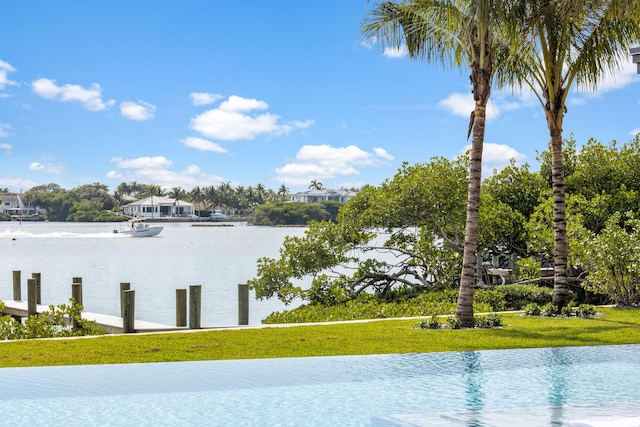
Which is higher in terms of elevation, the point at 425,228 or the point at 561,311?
the point at 425,228

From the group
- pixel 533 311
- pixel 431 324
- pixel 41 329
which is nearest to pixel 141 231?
pixel 41 329

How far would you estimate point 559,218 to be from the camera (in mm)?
16656

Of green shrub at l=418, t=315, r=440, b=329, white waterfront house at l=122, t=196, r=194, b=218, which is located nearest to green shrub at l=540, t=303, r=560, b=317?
green shrub at l=418, t=315, r=440, b=329

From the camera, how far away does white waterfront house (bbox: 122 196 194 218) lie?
16262 centimetres

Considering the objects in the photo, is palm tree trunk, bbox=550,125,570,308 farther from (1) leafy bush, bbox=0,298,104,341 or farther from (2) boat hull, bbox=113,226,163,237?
(2) boat hull, bbox=113,226,163,237

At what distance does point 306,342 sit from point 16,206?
18353 centimetres

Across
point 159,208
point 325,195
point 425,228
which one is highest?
point 325,195

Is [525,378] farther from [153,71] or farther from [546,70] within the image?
[153,71]

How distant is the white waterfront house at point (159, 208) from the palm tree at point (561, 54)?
145418 mm

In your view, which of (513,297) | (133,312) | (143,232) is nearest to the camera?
(133,312)

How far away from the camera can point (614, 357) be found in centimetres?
1152

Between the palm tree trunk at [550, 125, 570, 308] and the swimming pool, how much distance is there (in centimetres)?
502

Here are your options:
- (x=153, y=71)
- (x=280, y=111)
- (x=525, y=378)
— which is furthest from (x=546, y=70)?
(x=280, y=111)

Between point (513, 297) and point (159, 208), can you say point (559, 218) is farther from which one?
point (159, 208)
